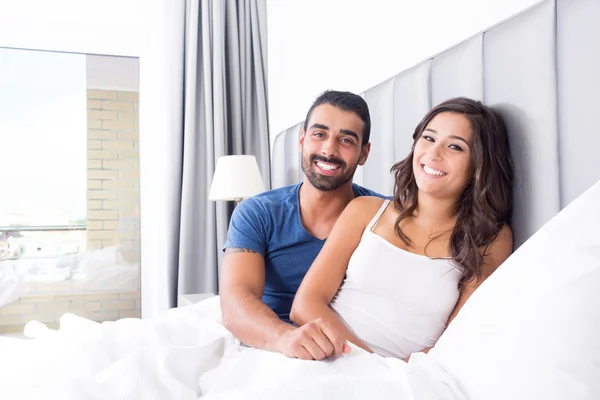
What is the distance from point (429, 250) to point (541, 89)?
43cm

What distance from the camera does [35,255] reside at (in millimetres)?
3426

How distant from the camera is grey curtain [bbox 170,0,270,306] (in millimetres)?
3428

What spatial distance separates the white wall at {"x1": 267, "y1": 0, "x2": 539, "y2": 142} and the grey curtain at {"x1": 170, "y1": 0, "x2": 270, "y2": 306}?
0.14 meters

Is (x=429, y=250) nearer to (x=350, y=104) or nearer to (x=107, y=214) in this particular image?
(x=350, y=104)

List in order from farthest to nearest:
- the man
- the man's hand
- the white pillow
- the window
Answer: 1. the window
2. the man
3. the man's hand
4. the white pillow

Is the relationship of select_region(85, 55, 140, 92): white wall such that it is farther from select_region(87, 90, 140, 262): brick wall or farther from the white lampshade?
the white lampshade

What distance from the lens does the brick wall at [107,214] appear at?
137 inches

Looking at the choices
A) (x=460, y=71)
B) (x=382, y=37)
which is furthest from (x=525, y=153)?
(x=382, y=37)

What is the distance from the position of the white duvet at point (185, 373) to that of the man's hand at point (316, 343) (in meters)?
0.03

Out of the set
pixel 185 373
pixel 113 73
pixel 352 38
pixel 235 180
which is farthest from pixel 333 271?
pixel 113 73

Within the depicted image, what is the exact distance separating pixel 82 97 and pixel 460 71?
2751 mm

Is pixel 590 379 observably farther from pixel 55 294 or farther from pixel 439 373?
pixel 55 294

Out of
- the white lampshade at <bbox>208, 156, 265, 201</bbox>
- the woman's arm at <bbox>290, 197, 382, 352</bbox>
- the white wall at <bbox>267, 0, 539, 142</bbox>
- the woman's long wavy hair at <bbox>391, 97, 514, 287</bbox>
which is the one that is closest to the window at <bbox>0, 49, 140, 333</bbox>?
the white lampshade at <bbox>208, 156, 265, 201</bbox>

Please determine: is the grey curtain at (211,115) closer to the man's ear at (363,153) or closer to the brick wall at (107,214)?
the brick wall at (107,214)
